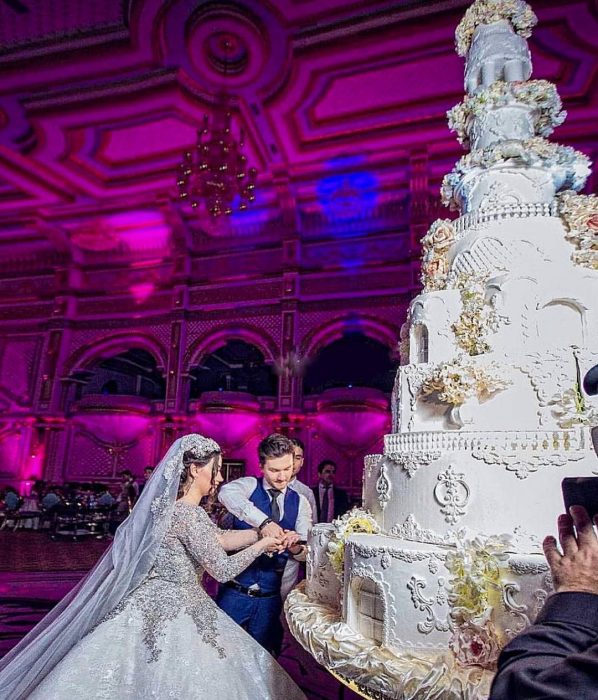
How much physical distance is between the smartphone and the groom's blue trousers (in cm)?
246

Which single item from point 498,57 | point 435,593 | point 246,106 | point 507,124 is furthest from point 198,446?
point 246,106

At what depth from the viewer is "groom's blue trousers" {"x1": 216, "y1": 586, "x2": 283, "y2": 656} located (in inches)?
115

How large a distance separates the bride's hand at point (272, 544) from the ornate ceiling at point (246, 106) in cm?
802

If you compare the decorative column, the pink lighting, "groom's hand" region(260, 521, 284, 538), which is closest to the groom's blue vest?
"groom's hand" region(260, 521, 284, 538)

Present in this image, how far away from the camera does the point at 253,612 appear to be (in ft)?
9.60

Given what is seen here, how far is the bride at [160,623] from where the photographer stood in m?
2.09

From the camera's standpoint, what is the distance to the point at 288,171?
11609 millimetres

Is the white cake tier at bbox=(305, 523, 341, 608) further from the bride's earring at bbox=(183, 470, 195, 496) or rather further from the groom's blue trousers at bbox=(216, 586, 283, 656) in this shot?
the bride's earring at bbox=(183, 470, 195, 496)

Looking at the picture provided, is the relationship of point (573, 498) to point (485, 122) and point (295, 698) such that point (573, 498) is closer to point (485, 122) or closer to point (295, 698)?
point (295, 698)

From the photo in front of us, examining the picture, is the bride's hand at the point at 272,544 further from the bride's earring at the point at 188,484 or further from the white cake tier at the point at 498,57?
the white cake tier at the point at 498,57

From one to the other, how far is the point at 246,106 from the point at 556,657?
1047cm

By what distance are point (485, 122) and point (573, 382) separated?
6.31 ft

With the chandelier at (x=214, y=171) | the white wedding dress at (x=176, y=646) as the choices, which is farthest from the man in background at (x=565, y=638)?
the chandelier at (x=214, y=171)

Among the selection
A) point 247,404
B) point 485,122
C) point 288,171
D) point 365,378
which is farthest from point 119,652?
point 365,378
